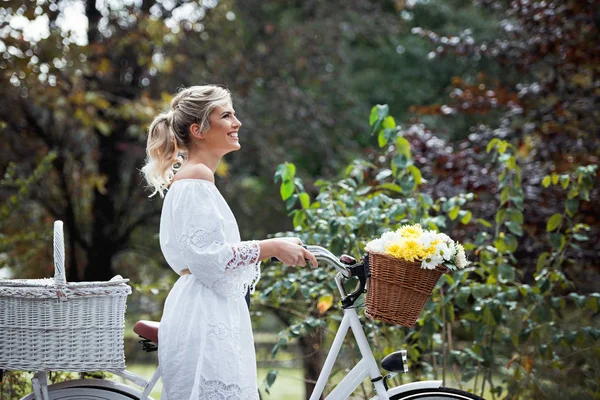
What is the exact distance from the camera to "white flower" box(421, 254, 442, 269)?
96.8 inches

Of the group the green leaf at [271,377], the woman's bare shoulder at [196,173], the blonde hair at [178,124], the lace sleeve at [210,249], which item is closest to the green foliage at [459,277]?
the green leaf at [271,377]

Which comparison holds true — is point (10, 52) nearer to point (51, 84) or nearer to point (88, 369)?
point (51, 84)

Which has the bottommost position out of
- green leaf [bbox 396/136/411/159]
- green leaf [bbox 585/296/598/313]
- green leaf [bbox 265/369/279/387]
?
green leaf [bbox 265/369/279/387]

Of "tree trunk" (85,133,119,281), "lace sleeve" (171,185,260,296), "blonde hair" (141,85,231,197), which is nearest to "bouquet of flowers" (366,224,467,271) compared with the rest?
"lace sleeve" (171,185,260,296)

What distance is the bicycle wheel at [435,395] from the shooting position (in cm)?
270

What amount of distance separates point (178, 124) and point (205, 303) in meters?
0.65

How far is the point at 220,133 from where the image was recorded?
9.02ft

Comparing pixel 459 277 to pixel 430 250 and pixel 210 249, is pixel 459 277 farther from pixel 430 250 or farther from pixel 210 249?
pixel 210 249

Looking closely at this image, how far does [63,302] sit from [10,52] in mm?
4377

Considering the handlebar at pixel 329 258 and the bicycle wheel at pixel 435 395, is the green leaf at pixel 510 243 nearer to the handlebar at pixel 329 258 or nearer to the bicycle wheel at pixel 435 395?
the bicycle wheel at pixel 435 395

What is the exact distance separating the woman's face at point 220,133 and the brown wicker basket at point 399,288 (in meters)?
0.67

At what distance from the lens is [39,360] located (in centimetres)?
258

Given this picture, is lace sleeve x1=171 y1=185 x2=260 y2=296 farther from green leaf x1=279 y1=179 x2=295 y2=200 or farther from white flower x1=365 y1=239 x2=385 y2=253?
green leaf x1=279 y1=179 x2=295 y2=200

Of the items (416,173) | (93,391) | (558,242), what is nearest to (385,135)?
(416,173)
